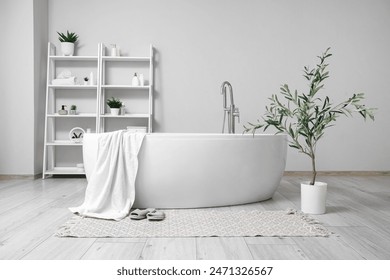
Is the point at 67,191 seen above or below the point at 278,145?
below

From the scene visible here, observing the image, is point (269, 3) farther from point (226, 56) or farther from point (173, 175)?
point (173, 175)

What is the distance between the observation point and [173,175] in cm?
291

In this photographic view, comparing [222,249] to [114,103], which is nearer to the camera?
[222,249]

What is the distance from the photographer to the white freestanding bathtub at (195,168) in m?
2.90

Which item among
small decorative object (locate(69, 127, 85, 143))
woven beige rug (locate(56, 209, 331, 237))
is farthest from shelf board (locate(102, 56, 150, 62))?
woven beige rug (locate(56, 209, 331, 237))

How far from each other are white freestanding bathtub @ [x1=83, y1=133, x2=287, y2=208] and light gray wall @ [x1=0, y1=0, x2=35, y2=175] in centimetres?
181

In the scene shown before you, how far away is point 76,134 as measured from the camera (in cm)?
489

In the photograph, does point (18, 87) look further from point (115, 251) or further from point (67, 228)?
point (115, 251)

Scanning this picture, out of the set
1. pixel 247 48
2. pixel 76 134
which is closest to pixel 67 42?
pixel 76 134

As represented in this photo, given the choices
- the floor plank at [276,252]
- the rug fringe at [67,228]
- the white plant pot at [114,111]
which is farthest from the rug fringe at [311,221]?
the white plant pot at [114,111]

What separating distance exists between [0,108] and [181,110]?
2075 mm

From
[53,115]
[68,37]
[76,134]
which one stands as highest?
[68,37]

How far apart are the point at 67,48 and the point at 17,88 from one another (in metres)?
0.74
